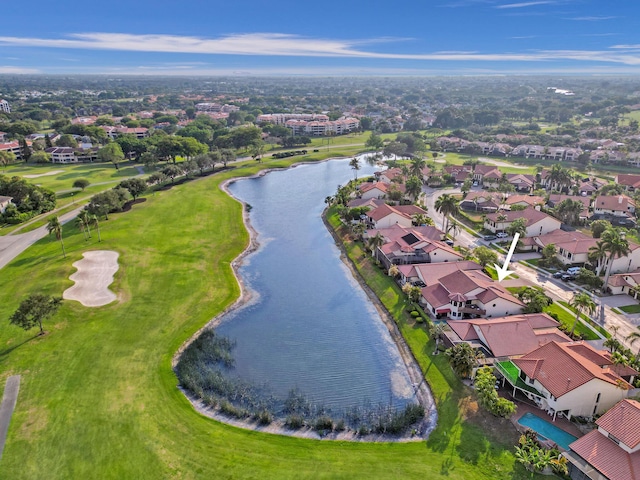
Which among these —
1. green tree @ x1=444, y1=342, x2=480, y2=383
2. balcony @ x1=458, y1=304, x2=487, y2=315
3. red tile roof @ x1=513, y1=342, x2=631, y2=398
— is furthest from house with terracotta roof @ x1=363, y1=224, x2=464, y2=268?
red tile roof @ x1=513, y1=342, x2=631, y2=398

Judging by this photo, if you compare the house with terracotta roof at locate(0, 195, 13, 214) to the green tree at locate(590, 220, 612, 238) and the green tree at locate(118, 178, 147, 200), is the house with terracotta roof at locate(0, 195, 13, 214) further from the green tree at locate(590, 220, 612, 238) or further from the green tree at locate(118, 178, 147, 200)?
the green tree at locate(590, 220, 612, 238)

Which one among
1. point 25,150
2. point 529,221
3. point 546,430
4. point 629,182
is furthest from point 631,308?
point 25,150

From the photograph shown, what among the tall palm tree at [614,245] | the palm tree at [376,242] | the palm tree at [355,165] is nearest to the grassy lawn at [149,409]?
the palm tree at [376,242]

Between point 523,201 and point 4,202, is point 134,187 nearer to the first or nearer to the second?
point 4,202

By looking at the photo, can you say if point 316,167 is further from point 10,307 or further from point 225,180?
point 10,307

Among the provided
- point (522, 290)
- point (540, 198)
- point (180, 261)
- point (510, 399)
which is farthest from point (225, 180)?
point (510, 399)

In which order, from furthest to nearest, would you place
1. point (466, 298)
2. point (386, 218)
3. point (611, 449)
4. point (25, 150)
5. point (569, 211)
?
point (25, 150), point (569, 211), point (386, 218), point (466, 298), point (611, 449)

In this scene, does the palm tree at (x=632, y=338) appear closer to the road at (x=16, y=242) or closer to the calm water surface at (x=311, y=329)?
the calm water surface at (x=311, y=329)
